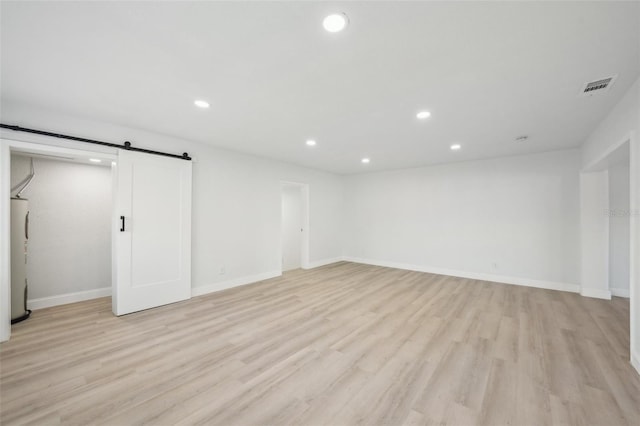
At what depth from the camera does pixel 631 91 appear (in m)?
2.27

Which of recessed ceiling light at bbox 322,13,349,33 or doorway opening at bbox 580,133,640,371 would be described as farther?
doorway opening at bbox 580,133,640,371

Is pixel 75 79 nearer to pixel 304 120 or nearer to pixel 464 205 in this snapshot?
pixel 304 120

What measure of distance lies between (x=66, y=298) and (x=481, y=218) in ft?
25.1

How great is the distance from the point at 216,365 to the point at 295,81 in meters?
2.69

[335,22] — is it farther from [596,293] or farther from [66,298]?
[596,293]

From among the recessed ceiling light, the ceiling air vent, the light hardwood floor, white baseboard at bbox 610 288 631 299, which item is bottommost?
the light hardwood floor

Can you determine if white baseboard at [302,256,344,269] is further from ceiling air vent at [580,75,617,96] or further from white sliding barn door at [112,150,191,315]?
ceiling air vent at [580,75,617,96]

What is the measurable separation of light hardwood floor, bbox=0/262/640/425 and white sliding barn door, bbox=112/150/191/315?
0.31 meters

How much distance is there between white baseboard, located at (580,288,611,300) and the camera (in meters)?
3.93

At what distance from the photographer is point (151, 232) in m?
3.54

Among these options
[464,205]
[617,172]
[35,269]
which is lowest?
[35,269]

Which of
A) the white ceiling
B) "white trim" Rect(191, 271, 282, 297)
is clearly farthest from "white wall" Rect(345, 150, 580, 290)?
"white trim" Rect(191, 271, 282, 297)

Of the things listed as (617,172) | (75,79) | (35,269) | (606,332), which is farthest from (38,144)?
(617,172)

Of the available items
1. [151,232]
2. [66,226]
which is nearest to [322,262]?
[151,232]
